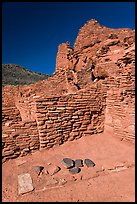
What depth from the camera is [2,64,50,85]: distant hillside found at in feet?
94.0

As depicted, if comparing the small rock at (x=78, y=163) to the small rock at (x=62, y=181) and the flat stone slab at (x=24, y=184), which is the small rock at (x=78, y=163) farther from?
the flat stone slab at (x=24, y=184)

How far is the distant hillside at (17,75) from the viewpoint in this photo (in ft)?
94.0

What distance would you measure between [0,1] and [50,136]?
3.56 m

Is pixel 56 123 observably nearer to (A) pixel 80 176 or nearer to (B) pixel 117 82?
(A) pixel 80 176

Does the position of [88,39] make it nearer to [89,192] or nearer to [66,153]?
[66,153]

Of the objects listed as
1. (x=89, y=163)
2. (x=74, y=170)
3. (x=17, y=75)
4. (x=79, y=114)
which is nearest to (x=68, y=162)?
(x=74, y=170)

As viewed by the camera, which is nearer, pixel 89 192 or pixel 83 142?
pixel 89 192

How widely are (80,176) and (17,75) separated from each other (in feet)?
99.8

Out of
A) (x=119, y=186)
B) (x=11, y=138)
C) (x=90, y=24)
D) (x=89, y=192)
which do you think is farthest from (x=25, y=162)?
(x=90, y=24)

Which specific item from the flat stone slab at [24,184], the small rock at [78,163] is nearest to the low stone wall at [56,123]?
the flat stone slab at [24,184]

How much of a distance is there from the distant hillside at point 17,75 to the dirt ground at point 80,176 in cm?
2379

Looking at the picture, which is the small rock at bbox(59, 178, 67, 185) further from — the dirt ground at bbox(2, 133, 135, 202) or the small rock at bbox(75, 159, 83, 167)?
the small rock at bbox(75, 159, 83, 167)

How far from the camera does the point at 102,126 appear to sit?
647 cm

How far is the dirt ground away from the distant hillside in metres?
23.8
